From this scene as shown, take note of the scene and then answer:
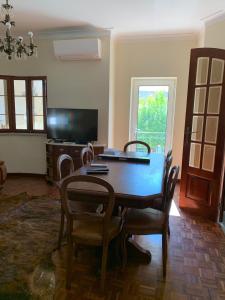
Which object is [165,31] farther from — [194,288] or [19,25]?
[194,288]

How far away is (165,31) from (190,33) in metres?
0.45

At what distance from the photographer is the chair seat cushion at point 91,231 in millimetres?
1790

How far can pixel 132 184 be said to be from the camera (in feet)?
6.37

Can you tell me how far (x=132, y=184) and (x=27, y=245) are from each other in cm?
132

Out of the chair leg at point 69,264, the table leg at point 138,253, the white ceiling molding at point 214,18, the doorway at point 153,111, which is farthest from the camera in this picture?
the doorway at point 153,111

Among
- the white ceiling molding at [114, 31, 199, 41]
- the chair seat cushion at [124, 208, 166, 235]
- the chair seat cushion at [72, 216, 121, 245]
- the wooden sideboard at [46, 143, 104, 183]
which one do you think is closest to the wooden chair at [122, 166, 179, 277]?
the chair seat cushion at [124, 208, 166, 235]

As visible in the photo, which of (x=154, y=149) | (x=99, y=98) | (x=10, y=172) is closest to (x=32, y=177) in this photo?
(x=10, y=172)

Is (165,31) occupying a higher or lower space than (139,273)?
higher

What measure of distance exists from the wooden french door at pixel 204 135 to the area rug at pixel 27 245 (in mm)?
1920

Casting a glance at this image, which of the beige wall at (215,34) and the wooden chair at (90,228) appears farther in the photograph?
the beige wall at (215,34)

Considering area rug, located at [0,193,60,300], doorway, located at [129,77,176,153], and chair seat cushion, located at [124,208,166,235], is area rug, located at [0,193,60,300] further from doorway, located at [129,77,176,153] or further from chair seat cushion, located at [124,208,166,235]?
doorway, located at [129,77,176,153]

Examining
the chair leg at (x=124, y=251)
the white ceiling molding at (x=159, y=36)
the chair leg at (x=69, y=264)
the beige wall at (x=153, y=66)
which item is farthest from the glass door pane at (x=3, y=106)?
the chair leg at (x=124, y=251)

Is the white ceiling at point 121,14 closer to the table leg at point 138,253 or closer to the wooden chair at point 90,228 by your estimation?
the wooden chair at point 90,228

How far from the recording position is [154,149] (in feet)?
15.6
